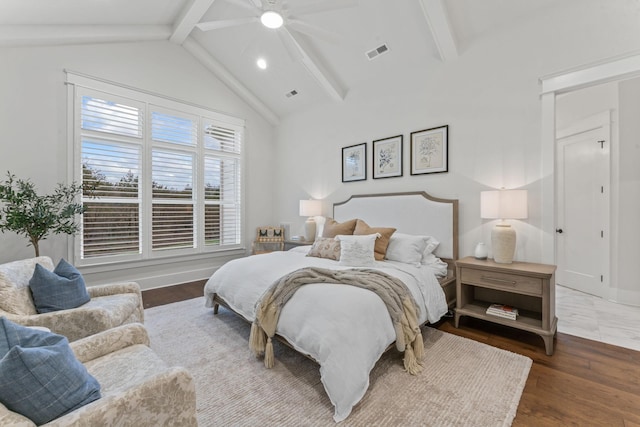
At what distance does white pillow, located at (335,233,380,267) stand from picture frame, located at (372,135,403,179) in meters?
1.31

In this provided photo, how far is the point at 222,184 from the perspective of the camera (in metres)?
5.14

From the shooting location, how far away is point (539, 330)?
2389mm

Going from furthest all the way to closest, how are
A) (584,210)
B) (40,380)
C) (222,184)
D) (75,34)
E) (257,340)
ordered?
(222,184) → (584,210) → (75,34) → (257,340) → (40,380)

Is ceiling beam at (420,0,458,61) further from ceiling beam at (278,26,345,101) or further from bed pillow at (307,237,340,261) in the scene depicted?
bed pillow at (307,237,340,261)

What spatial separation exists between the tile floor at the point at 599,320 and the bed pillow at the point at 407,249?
5.01 ft

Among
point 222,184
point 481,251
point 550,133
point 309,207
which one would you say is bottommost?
point 481,251

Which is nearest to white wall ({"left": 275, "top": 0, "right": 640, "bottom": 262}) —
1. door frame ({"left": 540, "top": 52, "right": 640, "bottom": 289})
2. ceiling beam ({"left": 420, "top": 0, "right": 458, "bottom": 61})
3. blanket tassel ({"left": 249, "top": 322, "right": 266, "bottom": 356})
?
door frame ({"left": 540, "top": 52, "right": 640, "bottom": 289})

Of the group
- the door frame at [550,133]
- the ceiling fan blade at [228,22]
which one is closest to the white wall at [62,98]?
the ceiling fan blade at [228,22]

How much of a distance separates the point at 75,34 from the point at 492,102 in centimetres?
510

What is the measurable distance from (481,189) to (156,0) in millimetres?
4722

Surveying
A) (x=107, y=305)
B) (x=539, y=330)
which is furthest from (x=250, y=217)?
(x=539, y=330)

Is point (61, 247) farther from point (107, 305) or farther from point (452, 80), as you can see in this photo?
point (452, 80)

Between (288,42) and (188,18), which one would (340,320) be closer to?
(288,42)

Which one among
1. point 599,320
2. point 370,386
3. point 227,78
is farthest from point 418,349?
point 227,78
